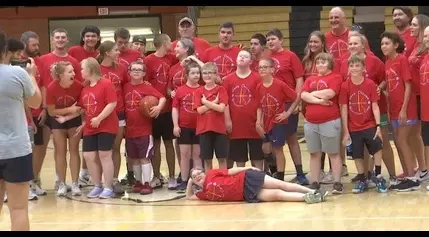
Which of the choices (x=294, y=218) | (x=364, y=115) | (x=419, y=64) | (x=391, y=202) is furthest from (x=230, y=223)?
(x=419, y=64)

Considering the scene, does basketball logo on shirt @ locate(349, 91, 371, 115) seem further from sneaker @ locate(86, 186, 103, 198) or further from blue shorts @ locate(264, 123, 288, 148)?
sneaker @ locate(86, 186, 103, 198)

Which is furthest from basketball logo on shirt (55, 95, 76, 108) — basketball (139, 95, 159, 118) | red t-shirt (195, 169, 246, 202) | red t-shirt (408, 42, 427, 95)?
red t-shirt (408, 42, 427, 95)

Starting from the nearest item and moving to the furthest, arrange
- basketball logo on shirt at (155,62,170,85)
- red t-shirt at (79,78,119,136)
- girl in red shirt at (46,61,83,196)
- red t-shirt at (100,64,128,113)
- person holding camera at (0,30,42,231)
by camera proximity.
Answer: person holding camera at (0,30,42,231), red t-shirt at (79,78,119,136), girl in red shirt at (46,61,83,196), red t-shirt at (100,64,128,113), basketball logo on shirt at (155,62,170,85)

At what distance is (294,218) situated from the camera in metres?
6.11

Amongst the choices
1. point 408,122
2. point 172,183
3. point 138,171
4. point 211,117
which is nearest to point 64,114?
point 138,171

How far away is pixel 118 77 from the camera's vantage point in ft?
25.5

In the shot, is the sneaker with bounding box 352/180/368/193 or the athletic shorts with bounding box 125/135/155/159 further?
the athletic shorts with bounding box 125/135/155/159

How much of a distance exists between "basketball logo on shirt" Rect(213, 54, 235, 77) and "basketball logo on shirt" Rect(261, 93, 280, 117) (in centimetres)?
56

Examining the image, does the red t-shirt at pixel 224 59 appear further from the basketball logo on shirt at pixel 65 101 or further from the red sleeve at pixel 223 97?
the basketball logo on shirt at pixel 65 101

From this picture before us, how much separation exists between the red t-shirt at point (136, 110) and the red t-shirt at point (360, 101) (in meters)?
1.90

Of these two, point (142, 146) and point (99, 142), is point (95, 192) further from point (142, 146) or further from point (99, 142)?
point (142, 146)

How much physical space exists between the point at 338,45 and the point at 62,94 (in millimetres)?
2981

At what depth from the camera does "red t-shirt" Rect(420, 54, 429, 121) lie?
7.43 metres
